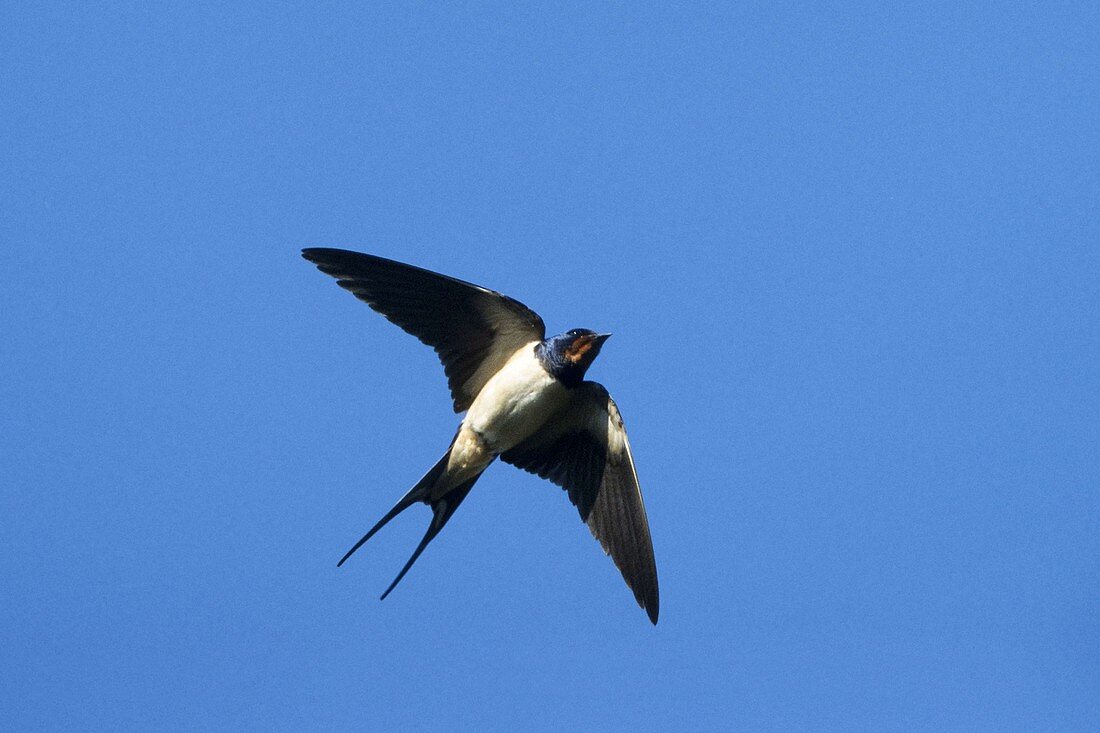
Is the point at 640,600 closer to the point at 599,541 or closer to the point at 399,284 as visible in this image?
the point at 599,541

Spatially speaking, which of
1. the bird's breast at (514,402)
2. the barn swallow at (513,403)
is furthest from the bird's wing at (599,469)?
the bird's breast at (514,402)

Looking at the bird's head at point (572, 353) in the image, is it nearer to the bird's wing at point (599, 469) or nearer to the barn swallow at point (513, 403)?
the barn swallow at point (513, 403)

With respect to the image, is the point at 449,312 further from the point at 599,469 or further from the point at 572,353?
the point at 599,469

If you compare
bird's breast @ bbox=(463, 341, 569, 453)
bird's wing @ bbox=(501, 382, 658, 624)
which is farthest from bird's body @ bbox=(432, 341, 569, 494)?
bird's wing @ bbox=(501, 382, 658, 624)

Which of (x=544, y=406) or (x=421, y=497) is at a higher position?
(x=544, y=406)

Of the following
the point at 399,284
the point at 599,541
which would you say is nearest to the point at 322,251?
the point at 399,284

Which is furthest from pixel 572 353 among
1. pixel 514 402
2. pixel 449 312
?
pixel 449 312
